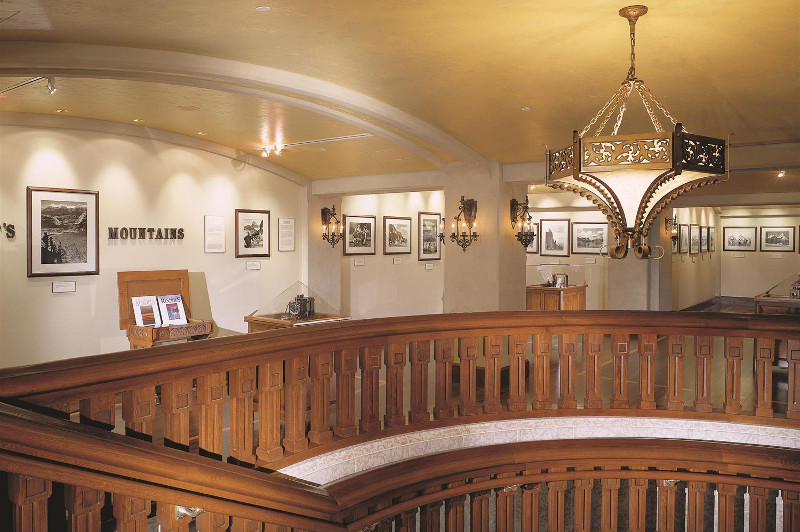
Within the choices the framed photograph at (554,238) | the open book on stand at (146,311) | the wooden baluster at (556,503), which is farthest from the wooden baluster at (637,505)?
the framed photograph at (554,238)

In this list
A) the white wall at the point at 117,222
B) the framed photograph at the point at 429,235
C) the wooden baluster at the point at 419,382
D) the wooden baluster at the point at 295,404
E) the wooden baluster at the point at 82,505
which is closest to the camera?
the wooden baluster at the point at 82,505

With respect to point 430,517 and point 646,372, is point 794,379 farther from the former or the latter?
point 430,517

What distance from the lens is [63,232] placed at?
779cm

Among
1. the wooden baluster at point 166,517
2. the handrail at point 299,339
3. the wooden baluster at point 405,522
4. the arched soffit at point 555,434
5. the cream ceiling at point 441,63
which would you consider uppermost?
the cream ceiling at point 441,63

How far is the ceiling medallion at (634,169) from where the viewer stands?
130 inches

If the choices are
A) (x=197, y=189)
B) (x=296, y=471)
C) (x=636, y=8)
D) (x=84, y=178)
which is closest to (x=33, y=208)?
(x=84, y=178)

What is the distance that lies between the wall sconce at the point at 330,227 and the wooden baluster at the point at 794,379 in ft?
27.4

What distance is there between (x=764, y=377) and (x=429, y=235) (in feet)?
32.6

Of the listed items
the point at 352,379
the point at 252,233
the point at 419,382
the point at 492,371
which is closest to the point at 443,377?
the point at 419,382

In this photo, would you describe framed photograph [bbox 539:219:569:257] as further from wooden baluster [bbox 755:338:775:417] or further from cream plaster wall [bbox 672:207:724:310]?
wooden baluster [bbox 755:338:775:417]

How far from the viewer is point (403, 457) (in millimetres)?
3609

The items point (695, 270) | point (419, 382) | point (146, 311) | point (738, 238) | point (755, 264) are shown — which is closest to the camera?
point (419, 382)

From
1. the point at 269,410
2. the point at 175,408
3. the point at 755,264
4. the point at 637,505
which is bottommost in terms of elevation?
the point at 637,505

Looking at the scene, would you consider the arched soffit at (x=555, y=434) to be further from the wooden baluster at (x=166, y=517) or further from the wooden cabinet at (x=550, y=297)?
the wooden cabinet at (x=550, y=297)
